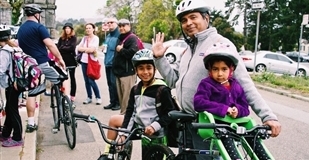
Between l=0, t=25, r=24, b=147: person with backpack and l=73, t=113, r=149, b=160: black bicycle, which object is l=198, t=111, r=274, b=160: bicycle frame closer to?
l=73, t=113, r=149, b=160: black bicycle

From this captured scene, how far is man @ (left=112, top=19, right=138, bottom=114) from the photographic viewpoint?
7031 mm

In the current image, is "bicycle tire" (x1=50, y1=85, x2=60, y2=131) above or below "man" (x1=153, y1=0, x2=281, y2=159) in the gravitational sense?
below

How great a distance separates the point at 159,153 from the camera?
3.45 metres

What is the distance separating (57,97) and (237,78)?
3795 millimetres

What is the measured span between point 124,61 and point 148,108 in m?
3.62

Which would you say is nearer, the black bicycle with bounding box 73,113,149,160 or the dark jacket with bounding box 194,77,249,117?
the dark jacket with bounding box 194,77,249,117

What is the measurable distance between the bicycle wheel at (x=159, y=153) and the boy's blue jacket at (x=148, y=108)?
0.45 ft

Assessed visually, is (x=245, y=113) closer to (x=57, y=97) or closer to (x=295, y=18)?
(x=57, y=97)

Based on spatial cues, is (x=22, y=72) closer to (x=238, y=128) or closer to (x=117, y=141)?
(x=117, y=141)

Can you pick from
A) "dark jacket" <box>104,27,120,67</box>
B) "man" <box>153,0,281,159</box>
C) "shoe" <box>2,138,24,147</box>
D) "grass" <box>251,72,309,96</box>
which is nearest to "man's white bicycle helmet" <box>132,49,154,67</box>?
"man" <box>153,0,281,159</box>

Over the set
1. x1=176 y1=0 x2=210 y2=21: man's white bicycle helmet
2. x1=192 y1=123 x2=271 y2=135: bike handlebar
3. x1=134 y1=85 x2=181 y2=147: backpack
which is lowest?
x1=134 y1=85 x2=181 y2=147: backpack

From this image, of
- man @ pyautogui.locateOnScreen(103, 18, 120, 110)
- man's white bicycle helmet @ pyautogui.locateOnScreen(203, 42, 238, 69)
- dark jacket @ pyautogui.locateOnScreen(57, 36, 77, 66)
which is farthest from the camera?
dark jacket @ pyautogui.locateOnScreen(57, 36, 77, 66)

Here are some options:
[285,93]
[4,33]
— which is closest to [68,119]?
[4,33]

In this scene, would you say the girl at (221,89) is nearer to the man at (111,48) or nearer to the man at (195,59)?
the man at (195,59)
